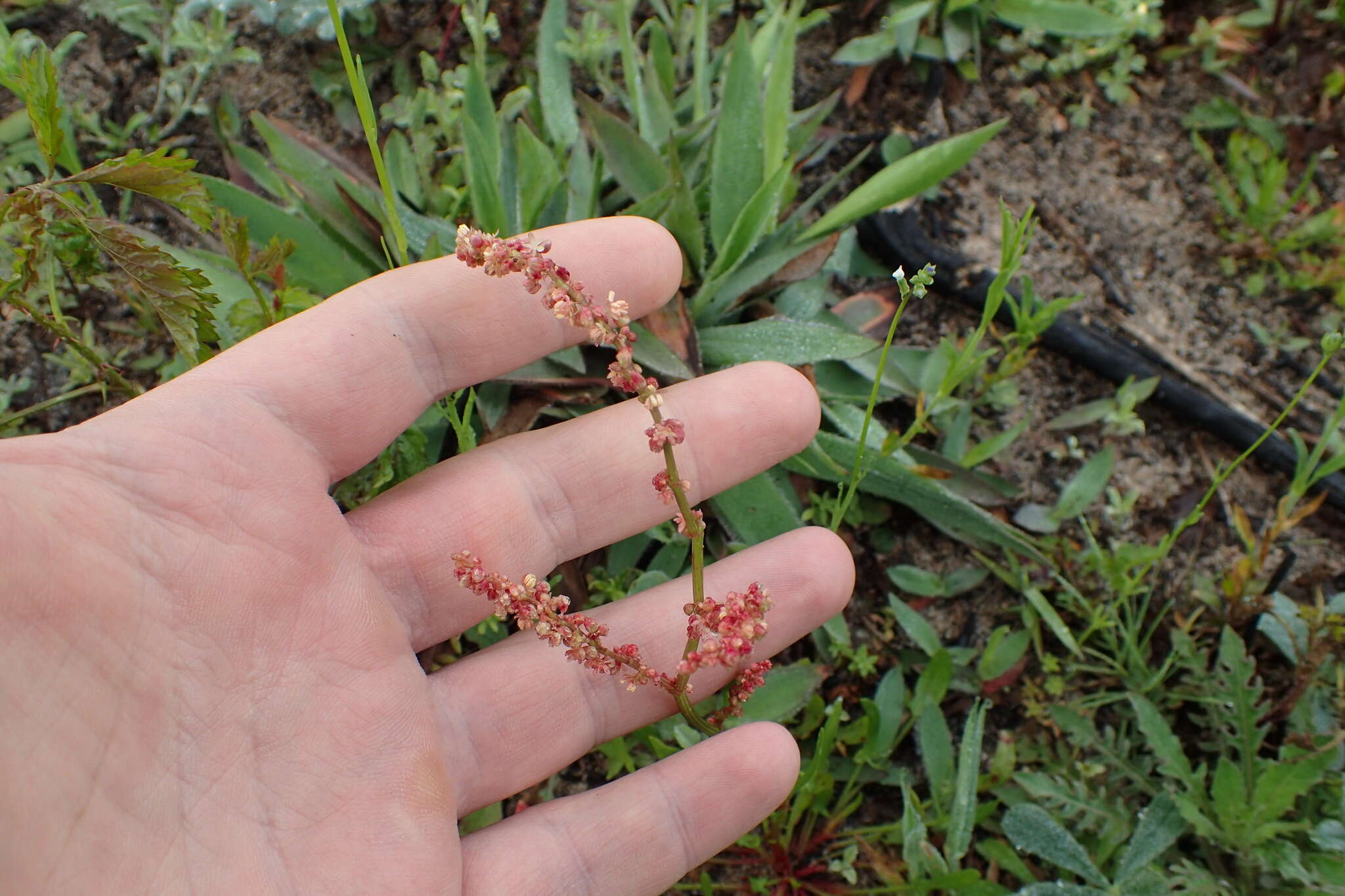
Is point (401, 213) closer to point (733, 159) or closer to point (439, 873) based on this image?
point (733, 159)

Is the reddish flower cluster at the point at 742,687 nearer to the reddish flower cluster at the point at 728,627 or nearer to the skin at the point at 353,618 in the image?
the skin at the point at 353,618

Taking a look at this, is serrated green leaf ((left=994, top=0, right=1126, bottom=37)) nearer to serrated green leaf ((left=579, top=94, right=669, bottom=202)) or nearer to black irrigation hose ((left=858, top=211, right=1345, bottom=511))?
black irrigation hose ((left=858, top=211, right=1345, bottom=511))

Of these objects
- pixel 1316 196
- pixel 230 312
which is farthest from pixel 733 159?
pixel 1316 196

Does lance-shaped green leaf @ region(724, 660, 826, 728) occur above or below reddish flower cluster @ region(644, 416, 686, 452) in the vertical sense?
below

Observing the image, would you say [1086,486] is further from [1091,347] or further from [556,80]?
[556,80]

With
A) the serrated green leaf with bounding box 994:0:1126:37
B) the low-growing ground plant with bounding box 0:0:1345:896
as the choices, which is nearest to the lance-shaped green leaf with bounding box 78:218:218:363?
the low-growing ground plant with bounding box 0:0:1345:896

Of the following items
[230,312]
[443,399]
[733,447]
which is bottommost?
[733,447]

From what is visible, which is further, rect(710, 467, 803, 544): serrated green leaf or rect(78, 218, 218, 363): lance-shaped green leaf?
rect(710, 467, 803, 544): serrated green leaf
